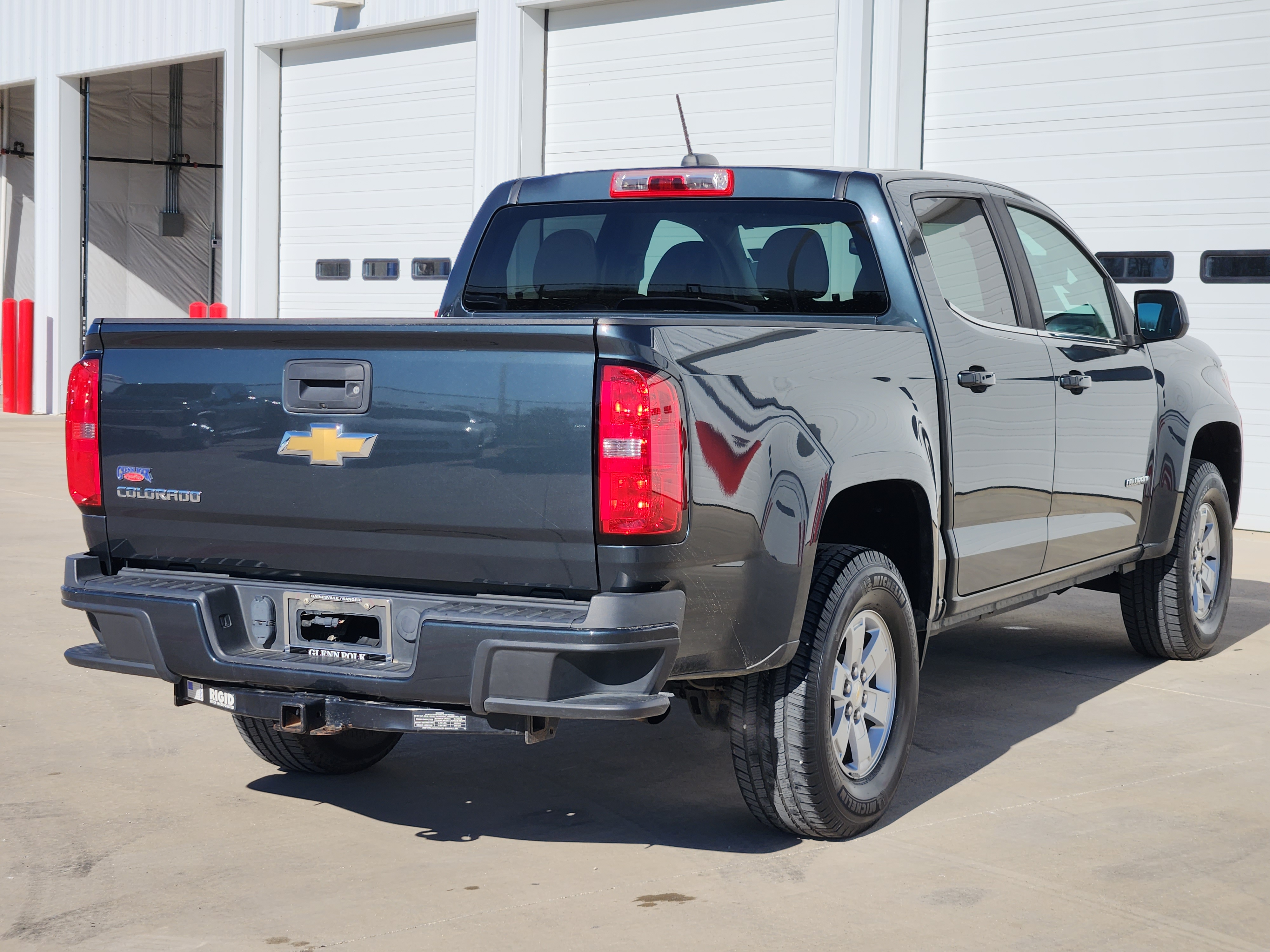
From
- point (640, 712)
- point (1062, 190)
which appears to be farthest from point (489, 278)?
point (1062, 190)

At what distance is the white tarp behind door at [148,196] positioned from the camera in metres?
25.3

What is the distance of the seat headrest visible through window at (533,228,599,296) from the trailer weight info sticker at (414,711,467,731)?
199cm

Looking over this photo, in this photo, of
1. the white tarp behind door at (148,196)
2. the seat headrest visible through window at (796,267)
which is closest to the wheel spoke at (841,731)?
the seat headrest visible through window at (796,267)

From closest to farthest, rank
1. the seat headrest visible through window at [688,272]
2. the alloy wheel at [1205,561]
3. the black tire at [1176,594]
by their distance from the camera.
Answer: the seat headrest visible through window at [688,272], the black tire at [1176,594], the alloy wheel at [1205,561]

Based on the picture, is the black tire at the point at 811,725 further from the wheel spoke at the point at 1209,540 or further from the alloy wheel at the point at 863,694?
the wheel spoke at the point at 1209,540

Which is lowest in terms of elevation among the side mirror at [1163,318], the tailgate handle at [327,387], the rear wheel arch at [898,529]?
the rear wheel arch at [898,529]

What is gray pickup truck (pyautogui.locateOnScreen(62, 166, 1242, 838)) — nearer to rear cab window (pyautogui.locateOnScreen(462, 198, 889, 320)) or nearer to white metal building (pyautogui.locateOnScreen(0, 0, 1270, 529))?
rear cab window (pyautogui.locateOnScreen(462, 198, 889, 320))

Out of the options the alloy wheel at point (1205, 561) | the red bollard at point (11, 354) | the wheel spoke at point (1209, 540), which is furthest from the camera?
the red bollard at point (11, 354)

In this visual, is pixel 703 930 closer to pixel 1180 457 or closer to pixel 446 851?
pixel 446 851

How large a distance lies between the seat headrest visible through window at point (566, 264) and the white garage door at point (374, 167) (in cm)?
1087

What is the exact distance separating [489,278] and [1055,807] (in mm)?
2546

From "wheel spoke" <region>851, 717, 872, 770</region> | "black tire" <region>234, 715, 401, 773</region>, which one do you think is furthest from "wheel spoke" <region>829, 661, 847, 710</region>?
"black tire" <region>234, 715, 401, 773</region>

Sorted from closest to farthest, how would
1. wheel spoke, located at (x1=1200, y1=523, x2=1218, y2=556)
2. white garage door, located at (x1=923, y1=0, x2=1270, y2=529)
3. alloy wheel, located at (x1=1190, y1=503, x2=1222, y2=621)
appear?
alloy wheel, located at (x1=1190, y1=503, x2=1222, y2=621)
wheel spoke, located at (x1=1200, y1=523, x2=1218, y2=556)
white garage door, located at (x1=923, y1=0, x2=1270, y2=529)

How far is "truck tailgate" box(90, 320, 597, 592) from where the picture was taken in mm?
3348
